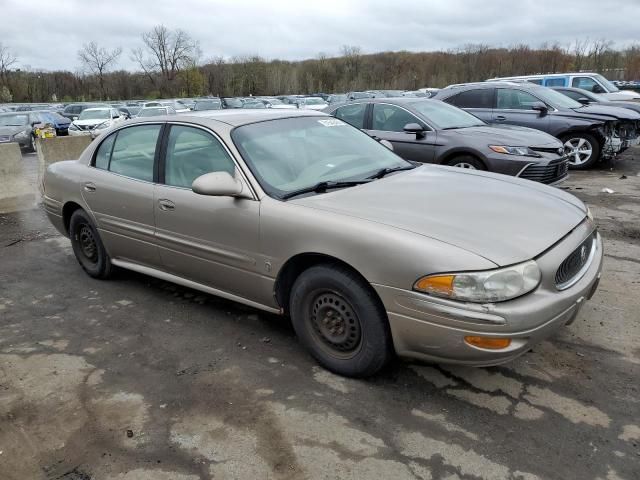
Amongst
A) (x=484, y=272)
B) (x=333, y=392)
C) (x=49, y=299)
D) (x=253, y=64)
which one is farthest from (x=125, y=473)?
(x=253, y=64)

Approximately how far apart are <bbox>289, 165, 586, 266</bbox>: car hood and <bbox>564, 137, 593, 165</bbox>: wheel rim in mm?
7060

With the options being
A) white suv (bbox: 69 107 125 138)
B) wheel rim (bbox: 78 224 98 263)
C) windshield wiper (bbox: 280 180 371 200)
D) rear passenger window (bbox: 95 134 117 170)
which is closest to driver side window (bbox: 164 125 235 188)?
windshield wiper (bbox: 280 180 371 200)

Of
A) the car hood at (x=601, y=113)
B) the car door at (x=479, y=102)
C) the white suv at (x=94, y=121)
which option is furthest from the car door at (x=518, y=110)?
the white suv at (x=94, y=121)

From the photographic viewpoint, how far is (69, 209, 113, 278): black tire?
4804 millimetres

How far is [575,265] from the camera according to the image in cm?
306

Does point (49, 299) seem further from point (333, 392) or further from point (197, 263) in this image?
point (333, 392)

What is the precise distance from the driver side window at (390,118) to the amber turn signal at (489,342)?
5.50 m

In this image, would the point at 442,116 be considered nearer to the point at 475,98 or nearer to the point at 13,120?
the point at 475,98

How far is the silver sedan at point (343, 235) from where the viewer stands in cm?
265

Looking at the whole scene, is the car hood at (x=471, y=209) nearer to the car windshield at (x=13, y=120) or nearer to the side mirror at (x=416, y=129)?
the side mirror at (x=416, y=129)

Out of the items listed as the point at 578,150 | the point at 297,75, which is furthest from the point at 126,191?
the point at 297,75

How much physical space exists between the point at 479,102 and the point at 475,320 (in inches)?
348

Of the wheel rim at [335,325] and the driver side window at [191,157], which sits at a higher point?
the driver side window at [191,157]

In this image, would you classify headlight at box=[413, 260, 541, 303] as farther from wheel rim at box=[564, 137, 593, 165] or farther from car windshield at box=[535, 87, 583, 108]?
car windshield at box=[535, 87, 583, 108]
